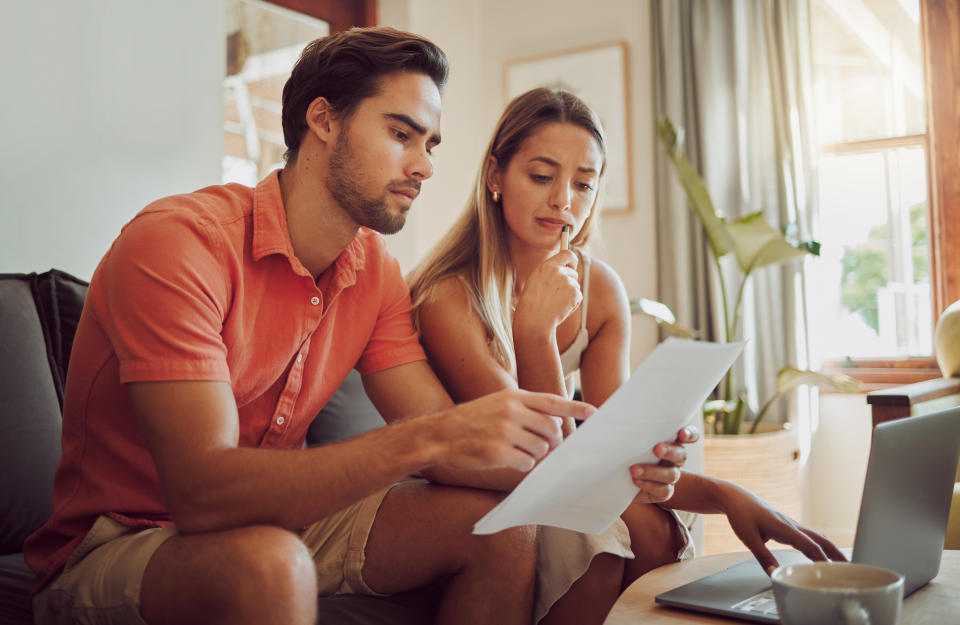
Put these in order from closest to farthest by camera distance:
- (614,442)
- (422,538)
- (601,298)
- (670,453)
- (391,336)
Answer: (614,442)
(670,453)
(422,538)
(391,336)
(601,298)

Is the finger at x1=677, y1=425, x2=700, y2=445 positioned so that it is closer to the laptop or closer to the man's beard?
the laptop

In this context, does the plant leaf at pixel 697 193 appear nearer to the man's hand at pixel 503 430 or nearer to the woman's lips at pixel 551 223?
the woman's lips at pixel 551 223

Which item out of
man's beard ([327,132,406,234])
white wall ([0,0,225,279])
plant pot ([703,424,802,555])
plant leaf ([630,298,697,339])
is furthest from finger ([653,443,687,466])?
plant pot ([703,424,802,555])

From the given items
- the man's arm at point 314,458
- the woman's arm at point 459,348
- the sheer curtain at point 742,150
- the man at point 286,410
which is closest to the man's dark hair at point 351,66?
the man at point 286,410

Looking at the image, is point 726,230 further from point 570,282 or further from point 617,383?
point 570,282

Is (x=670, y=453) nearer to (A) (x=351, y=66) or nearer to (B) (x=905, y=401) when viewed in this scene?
(A) (x=351, y=66)

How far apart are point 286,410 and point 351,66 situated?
0.53m

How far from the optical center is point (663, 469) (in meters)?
0.99

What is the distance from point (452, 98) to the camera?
12.1 ft

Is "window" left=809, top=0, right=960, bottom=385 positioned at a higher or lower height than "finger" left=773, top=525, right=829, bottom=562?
higher

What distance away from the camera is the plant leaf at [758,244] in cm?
276

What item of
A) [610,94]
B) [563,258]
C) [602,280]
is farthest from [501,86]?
[563,258]

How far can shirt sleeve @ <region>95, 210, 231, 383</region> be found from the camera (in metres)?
0.99

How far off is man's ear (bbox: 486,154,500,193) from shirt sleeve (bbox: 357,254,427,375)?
13.7 inches
